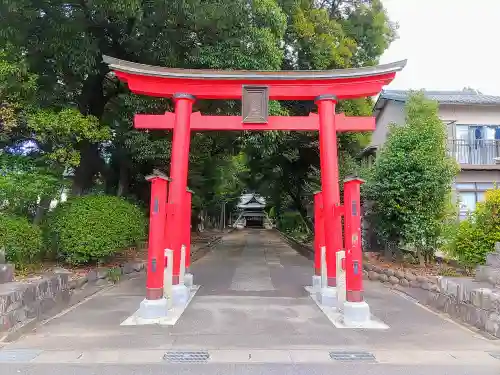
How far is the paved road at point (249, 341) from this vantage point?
206 inches

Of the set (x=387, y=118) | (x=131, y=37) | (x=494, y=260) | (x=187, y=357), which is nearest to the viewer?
(x=187, y=357)

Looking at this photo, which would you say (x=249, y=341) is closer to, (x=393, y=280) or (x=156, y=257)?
(x=156, y=257)

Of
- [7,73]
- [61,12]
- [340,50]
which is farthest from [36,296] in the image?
[340,50]

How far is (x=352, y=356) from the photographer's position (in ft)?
18.7

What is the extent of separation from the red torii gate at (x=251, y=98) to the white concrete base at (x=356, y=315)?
5.11 feet

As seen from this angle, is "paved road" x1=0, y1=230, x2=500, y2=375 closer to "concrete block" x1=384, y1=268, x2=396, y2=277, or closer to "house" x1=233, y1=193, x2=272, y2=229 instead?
"concrete block" x1=384, y1=268, x2=396, y2=277

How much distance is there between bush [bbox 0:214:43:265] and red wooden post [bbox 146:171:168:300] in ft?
11.7

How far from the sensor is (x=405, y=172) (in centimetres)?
1209

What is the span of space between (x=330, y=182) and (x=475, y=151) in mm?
13202

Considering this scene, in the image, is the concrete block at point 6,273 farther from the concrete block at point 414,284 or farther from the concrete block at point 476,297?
the concrete block at point 414,284

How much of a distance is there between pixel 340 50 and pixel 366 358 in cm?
1374

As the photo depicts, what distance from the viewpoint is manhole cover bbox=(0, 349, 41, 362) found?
5465 millimetres

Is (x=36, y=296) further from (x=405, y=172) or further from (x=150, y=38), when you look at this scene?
(x=405, y=172)

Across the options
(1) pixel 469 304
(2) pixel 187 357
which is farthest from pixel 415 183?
(2) pixel 187 357
